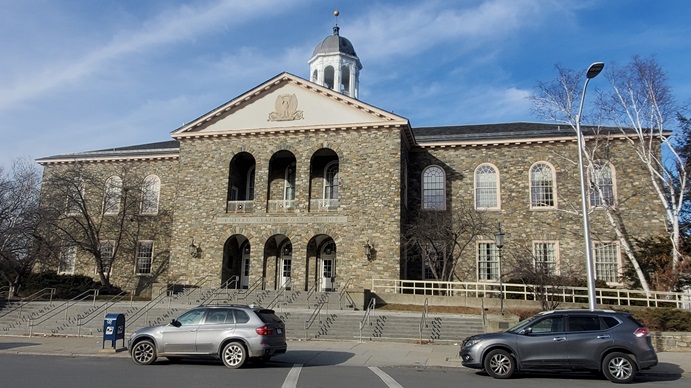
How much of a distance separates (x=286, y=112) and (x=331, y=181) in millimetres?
4972

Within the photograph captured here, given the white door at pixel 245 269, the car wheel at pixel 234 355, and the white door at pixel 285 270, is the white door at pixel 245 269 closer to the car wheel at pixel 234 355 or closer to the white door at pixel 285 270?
the white door at pixel 285 270

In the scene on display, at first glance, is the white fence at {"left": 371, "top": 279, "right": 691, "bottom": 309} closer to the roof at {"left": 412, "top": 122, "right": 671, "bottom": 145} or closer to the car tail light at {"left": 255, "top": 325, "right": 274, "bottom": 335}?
the roof at {"left": 412, "top": 122, "right": 671, "bottom": 145}

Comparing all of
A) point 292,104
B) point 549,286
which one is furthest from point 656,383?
point 292,104

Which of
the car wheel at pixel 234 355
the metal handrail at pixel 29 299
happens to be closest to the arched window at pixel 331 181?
the metal handrail at pixel 29 299

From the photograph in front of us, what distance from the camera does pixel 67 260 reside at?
34.6 meters

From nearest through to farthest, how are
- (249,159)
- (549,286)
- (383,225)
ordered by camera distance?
1. (549,286)
2. (383,225)
3. (249,159)

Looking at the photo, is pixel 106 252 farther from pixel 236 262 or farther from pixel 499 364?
pixel 499 364

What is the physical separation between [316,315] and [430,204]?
1314 cm

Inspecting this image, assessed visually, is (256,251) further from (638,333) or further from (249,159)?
(638,333)

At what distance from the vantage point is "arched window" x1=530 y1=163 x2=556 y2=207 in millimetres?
30625

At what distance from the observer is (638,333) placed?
1133 cm

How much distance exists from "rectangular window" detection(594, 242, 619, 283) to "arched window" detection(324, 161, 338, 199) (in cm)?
1512

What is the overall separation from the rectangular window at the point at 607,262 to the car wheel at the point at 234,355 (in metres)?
23.2

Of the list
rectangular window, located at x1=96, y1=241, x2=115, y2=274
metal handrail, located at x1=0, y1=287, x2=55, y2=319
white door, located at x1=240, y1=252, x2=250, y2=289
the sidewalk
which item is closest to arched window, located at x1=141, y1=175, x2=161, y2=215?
rectangular window, located at x1=96, y1=241, x2=115, y2=274
